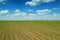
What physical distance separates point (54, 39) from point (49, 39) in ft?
1.96

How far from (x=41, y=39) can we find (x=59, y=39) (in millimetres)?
2102

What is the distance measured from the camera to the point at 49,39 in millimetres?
12695

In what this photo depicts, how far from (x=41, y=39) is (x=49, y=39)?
3.05 feet

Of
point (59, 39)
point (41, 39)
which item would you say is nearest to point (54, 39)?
point (59, 39)

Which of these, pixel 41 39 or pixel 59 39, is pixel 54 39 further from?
pixel 41 39

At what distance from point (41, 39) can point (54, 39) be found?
1.51 meters

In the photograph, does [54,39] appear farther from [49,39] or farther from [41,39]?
[41,39]

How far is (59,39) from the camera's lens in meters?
12.8

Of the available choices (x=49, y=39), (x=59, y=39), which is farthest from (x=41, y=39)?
(x=59, y=39)

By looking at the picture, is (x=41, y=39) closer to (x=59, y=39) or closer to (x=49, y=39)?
(x=49, y=39)

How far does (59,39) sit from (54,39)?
592 millimetres

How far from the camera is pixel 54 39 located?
41.8 ft
